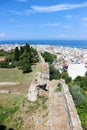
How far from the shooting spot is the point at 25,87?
23.6 m

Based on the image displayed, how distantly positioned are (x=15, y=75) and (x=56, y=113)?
58.5ft

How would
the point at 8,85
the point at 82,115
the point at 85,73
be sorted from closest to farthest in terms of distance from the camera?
the point at 82,115 → the point at 8,85 → the point at 85,73

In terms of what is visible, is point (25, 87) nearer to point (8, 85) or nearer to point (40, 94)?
point (8, 85)

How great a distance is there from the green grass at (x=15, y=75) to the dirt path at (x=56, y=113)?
35.6 ft

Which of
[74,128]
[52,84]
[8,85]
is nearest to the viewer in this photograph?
[74,128]

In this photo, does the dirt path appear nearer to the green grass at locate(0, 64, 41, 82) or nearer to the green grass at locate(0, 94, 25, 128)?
the green grass at locate(0, 94, 25, 128)

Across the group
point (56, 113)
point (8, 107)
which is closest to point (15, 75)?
point (8, 107)

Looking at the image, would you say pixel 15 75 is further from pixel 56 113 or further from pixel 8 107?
pixel 56 113

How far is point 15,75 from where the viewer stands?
30.3m

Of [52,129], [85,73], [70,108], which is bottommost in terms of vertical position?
[85,73]

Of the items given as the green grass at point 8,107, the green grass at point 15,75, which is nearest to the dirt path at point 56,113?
the green grass at point 8,107

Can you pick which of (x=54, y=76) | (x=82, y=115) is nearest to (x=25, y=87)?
(x=82, y=115)

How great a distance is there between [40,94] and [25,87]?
20.6 ft

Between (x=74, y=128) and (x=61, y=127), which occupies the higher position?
(x=74, y=128)
